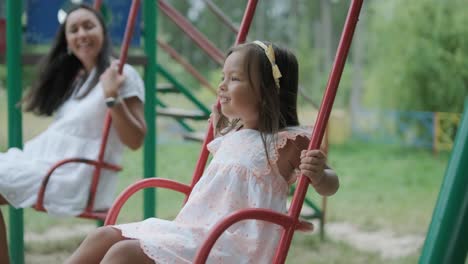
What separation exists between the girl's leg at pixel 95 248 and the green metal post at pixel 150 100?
150 cm

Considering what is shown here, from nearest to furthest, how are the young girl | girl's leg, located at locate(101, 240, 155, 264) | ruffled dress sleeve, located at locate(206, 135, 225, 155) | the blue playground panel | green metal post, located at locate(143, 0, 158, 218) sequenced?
girl's leg, located at locate(101, 240, 155, 264) < the young girl < ruffled dress sleeve, located at locate(206, 135, 225, 155) < green metal post, located at locate(143, 0, 158, 218) < the blue playground panel

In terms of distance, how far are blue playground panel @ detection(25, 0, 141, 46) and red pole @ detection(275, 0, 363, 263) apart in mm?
2031

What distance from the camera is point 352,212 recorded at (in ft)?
22.1

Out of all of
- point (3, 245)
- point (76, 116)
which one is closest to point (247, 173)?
point (3, 245)

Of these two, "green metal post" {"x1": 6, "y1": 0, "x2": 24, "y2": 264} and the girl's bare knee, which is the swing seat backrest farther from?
the girl's bare knee

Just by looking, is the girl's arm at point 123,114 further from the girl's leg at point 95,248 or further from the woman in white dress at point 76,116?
the girl's leg at point 95,248

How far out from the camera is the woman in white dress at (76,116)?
10.0 feet

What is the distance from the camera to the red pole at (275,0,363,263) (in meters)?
1.97

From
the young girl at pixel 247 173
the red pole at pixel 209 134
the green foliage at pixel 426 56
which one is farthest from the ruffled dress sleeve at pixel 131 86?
the green foliage at pixel 426 56

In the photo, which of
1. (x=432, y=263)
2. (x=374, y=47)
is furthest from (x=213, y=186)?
(x=374, y=47)

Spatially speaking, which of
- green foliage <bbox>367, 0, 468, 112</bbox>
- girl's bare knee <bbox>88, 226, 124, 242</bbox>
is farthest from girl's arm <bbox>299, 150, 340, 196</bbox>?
green foliage <bbox>367, 0, 468, 112</bbox>

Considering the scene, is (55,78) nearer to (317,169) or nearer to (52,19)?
(52,19)

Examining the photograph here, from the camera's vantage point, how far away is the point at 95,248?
2.07m

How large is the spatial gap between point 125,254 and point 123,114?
3.88 ft
